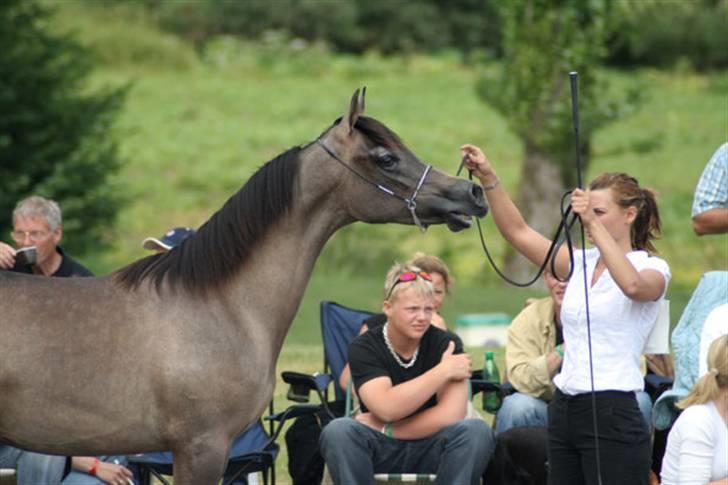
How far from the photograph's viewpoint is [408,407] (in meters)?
5.45

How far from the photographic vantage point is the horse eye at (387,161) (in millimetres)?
4859

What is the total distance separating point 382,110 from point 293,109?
1.77 metres

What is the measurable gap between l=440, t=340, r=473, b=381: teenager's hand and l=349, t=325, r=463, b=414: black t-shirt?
128 millimetres

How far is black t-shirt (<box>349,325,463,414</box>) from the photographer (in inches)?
220

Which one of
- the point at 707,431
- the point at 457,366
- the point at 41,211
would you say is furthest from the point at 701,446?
the point at 41,211

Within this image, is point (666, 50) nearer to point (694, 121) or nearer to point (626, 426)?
point (694, 121)

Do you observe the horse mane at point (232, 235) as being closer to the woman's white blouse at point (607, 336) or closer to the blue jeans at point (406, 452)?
the blue jeans at point (406, 452)

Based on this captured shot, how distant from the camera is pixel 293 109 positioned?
25.1m

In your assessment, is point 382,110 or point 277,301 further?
point 382,110

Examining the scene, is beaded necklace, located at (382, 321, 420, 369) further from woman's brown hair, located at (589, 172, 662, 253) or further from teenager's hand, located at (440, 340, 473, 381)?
woman's brown hair, located at (589, 172, 662, 253)

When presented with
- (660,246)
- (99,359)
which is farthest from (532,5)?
(99,359)

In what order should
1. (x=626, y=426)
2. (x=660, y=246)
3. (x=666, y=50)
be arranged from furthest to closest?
(x=666, y=50) → (x=660, y=246) → (x=626, y=426)

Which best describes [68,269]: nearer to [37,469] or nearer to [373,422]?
[37,469]

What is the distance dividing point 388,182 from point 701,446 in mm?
1515
